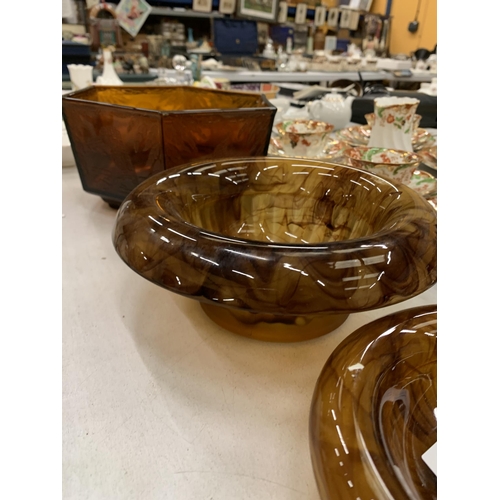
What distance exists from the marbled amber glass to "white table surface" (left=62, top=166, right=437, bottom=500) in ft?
0.23

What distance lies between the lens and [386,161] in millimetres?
604

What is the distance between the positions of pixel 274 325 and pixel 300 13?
3.39 meters

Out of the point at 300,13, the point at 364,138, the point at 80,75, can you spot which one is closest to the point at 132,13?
the point at 300,13

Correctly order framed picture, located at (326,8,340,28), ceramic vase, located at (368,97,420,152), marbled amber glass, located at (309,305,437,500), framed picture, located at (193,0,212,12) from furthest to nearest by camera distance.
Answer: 1. framed picture, located at (326,8,340,28)
2. framed picture, located at (193,0,212,12)
3. ceramic vase, located at (368,97,420,152)
4. marbled amber glass, located at (309,305,437,500)

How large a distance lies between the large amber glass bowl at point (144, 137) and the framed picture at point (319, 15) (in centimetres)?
312

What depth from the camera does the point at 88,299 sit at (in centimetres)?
44

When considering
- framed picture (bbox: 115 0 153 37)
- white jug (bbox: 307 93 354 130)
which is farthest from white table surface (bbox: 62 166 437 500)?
framed picture (bbox: 115 0 153 37)

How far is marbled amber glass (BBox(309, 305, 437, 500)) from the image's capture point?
200mm

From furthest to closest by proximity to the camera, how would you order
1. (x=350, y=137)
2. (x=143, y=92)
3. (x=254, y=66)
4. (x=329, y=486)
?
(x=254, y=66) < (x=350, y=137) < (x=143, y=92) < (x=329, y=486)

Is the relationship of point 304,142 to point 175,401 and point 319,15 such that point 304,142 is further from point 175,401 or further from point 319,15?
point 319,15

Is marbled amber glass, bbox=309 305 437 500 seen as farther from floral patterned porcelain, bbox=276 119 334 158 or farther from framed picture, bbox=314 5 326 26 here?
framed picture, bbox=314 5 326 26

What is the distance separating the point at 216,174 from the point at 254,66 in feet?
8.27
